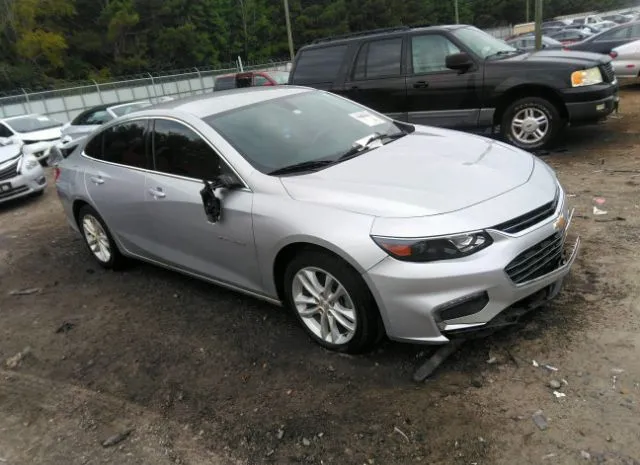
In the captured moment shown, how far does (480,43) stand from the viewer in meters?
7.75

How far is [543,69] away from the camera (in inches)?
276

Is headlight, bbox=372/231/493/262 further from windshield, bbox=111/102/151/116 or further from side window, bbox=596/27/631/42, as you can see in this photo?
windshield, bbox=111/102/151/116

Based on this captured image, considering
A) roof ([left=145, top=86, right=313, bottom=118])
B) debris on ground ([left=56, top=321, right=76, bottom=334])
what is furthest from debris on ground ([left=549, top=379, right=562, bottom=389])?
debris on ground ([left=56, top=321, right=76, bottom=334])

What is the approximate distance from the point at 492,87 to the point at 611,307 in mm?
4462

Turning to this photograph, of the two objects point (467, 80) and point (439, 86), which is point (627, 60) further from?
point (439, 86)

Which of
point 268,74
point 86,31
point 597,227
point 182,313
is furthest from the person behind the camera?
point 86,31

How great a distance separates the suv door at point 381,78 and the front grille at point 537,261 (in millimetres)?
5012

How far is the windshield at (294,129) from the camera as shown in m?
3.79

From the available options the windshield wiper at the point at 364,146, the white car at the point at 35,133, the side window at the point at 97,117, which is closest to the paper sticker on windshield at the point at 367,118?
the windshield wiper at the point at 364,146

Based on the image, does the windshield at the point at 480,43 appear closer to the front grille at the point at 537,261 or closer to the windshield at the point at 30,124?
the front grille at the point at 537,261

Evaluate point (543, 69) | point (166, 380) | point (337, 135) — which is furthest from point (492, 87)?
point (166, 380)

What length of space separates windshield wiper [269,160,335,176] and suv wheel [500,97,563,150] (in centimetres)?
444

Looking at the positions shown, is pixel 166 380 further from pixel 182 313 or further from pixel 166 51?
pixel 166 51

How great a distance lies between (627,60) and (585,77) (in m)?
5.75
